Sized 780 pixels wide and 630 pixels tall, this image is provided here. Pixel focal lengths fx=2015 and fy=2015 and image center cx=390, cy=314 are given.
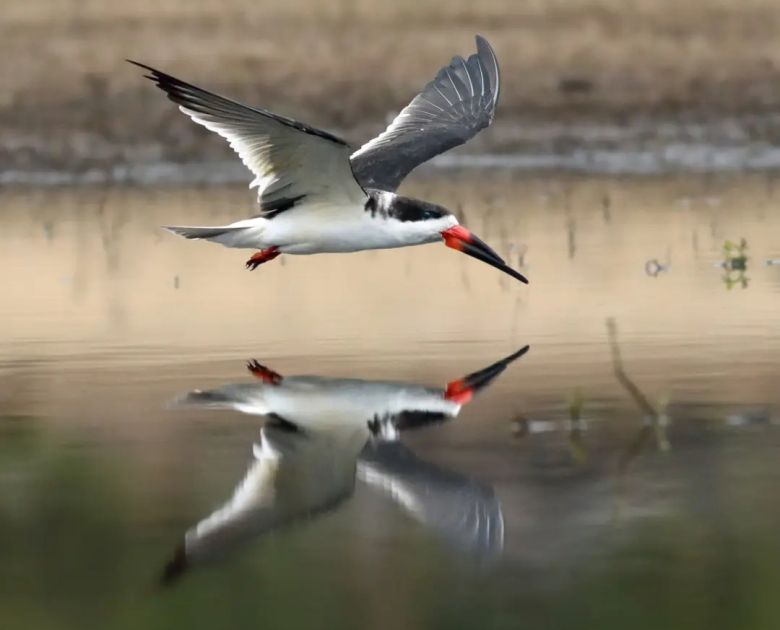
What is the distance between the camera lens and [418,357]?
1006cm

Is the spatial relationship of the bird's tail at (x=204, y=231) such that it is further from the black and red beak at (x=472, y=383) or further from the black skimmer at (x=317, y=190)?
the black and red beak at (x=472, y=383)

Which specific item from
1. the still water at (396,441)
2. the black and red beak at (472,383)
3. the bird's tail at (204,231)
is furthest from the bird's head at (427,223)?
the bird's tail at (204,231)

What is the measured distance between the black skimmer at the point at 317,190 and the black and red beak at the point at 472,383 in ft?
2.87

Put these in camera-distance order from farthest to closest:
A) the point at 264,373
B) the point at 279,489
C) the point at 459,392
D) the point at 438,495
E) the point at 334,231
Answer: the point at 334,231, the point at 264,373, the point at 459,392, the point at 279,489, the point at 438,495

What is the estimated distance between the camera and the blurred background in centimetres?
612

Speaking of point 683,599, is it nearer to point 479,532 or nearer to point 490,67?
point 479,532

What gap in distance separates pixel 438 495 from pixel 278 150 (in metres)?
3.12

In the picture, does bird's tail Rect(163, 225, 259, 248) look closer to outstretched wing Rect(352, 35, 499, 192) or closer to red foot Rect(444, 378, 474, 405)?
outstretched wing Rect(352, 35, 499, 192)

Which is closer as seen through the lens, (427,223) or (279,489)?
(279,489)

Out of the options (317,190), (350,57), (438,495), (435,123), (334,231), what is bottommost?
(438,495)

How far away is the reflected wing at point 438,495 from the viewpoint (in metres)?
6.55

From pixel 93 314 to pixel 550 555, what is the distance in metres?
6.21

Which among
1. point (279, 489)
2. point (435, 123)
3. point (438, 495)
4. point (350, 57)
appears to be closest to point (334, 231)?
point (435, 123)

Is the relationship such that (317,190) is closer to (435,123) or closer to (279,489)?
(435,123)
